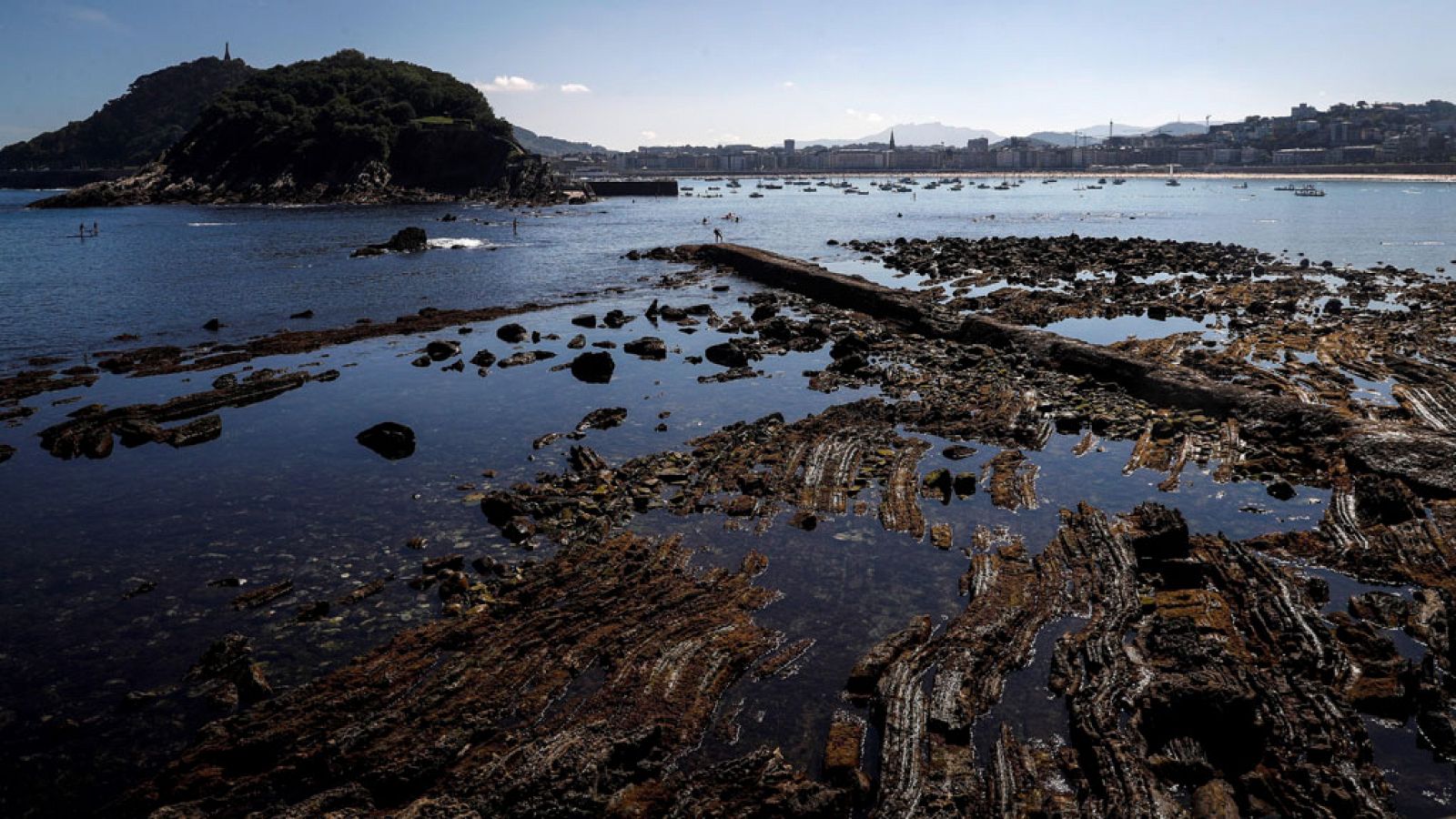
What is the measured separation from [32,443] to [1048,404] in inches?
1029

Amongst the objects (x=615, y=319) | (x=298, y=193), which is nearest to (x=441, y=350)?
(x=615, y=319)

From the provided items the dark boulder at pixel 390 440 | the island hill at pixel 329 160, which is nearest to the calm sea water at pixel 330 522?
the dark boulder at pixel 390 440

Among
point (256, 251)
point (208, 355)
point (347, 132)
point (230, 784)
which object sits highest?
point (347, 132)

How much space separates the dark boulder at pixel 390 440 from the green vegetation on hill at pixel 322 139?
168691mm

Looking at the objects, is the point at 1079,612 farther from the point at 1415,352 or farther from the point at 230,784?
the point at 1415,352

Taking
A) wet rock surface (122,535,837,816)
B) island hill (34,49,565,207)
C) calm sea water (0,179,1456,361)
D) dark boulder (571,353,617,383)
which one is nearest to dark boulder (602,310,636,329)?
dark boulder (571,353,617,383)

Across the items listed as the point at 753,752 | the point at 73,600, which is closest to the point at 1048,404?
the point at 753,752

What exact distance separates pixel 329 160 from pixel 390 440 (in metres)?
179

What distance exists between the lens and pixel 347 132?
17038 centimetres

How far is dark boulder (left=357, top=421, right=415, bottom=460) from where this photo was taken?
18.6 m

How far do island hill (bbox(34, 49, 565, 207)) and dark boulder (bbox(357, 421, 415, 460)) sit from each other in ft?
506

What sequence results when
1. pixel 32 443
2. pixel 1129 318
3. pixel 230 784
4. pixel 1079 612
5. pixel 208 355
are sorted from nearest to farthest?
pixel 230 784, pixel 1079 612, pixel 32 443, pixel 208 355, pixel 1129 318

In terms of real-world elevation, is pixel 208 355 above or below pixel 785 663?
above

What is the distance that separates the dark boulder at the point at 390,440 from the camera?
18.6 m
